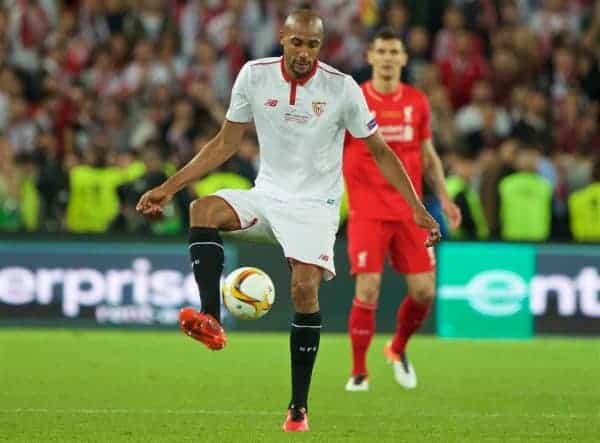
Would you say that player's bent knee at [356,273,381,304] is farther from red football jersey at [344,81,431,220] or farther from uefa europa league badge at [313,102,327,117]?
uefa europa league badge at [313,102,327,117]

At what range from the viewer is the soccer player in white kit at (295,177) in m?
8.30

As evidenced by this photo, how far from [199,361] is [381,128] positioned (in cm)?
296

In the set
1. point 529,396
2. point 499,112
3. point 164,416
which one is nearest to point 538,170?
point 499,112

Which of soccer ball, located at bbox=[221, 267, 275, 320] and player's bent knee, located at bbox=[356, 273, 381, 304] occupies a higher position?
soccer ball, located at bbox=[221, 267, 275, 320]

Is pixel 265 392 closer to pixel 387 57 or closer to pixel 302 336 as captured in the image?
pixel 302 336

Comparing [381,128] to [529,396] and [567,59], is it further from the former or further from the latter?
[567,59]

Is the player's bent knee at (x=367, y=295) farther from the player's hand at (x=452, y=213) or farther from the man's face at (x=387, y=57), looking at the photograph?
the man's face at (x=387, y=57)

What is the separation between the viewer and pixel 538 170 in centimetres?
1756

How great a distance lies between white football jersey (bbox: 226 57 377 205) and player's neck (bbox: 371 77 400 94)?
263 centimetres

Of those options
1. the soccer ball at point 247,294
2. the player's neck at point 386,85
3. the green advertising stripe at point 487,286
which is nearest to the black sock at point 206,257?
the soccer ball at point 247,294

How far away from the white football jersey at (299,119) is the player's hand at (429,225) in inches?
19.6

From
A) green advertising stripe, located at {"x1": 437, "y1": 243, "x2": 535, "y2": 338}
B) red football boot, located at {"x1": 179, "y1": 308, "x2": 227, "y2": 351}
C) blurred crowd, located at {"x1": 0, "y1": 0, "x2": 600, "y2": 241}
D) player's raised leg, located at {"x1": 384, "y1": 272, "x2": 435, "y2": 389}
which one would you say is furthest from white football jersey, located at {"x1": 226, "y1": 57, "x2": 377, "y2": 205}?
blurred crowd, located at {"x1": 0, "y1": 0, "x2": 600, "y2": 241}

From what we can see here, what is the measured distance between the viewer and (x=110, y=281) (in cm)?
1549

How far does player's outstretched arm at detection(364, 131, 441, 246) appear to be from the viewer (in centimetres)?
843
